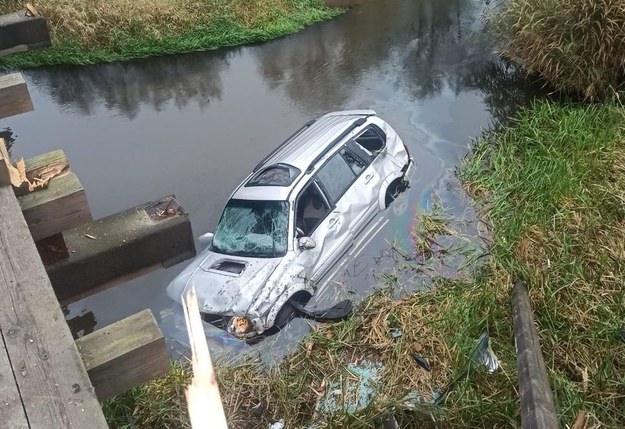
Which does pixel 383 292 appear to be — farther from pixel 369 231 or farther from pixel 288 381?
pixel 288 381

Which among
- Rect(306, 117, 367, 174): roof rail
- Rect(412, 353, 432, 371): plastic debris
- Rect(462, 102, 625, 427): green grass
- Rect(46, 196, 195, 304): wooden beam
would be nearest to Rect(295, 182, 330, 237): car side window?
Rect(306, 117, 367, 174): roof rail

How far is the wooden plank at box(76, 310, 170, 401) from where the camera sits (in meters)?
1.92

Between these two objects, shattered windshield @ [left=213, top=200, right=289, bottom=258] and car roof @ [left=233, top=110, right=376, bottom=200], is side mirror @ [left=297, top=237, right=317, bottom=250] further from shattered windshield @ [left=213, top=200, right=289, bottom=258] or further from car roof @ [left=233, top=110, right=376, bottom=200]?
car roof @ [left=233, top=110, right=376, bottom=200]

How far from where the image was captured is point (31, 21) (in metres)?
5.59

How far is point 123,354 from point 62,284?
0.99m

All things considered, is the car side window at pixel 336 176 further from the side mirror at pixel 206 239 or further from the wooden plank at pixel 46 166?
the wooden plank at pixel 46 166

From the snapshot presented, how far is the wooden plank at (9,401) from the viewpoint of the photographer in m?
1.60

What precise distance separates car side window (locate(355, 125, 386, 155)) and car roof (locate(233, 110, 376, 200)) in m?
0.15

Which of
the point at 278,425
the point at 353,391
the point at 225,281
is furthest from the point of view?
the point at 225,281

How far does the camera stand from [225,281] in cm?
631

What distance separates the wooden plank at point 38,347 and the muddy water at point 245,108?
14.0 feet

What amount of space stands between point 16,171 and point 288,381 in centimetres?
362

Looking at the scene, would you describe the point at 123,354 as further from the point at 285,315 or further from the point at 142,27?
the point at 142,27

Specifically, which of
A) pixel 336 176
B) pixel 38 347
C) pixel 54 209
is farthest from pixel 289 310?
pixel 38 347
